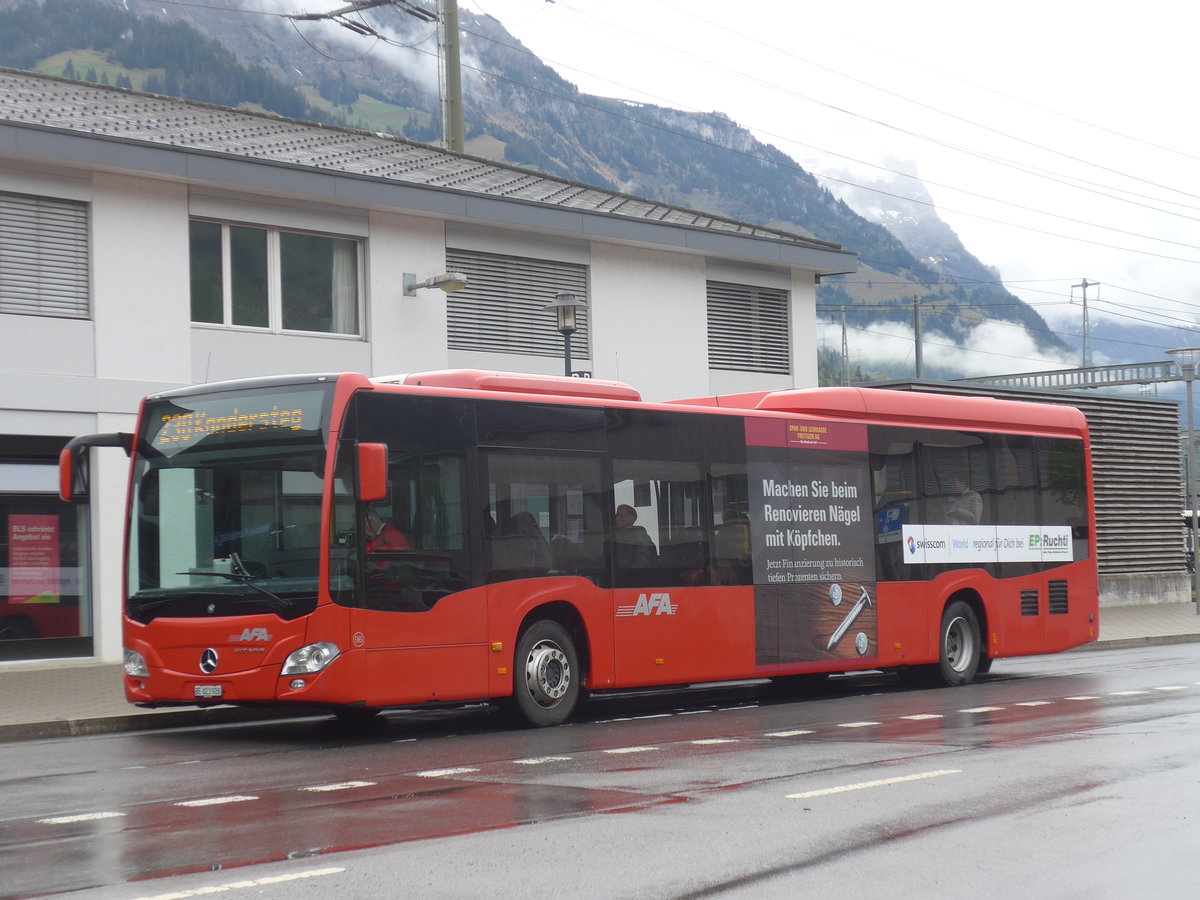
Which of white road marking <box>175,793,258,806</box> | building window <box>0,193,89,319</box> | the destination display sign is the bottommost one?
white road marking <box>175,793,258,806</box>

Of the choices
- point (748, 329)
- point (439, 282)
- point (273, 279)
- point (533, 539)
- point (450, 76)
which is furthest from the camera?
point (450, 76)

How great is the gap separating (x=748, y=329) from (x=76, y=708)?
16.6 metres

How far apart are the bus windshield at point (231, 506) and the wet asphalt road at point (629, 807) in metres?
1.23

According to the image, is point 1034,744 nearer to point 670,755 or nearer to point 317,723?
point 670,755

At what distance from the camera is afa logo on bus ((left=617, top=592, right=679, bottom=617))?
1408 cm

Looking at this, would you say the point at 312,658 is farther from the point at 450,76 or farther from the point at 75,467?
the point at 450,76

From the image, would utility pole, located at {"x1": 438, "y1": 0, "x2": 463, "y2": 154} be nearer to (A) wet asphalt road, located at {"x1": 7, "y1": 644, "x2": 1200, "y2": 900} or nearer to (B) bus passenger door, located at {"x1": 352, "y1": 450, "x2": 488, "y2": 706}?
(A) wet asphalt road, located at {"x1": 7, "y1": 644, "x2": 1200, "y2": 900}

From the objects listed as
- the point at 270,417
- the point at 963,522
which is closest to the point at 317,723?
the point at 270,417

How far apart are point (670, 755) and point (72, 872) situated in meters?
4.99

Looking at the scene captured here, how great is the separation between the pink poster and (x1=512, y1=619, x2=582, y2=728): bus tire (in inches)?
353

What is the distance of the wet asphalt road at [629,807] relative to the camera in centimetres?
634

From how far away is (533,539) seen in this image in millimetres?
13305

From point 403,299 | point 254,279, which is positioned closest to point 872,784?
point 254,279

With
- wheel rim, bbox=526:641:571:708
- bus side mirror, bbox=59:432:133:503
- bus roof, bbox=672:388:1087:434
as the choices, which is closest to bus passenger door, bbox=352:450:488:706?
wheel rim, bbox=526:641:571:708
